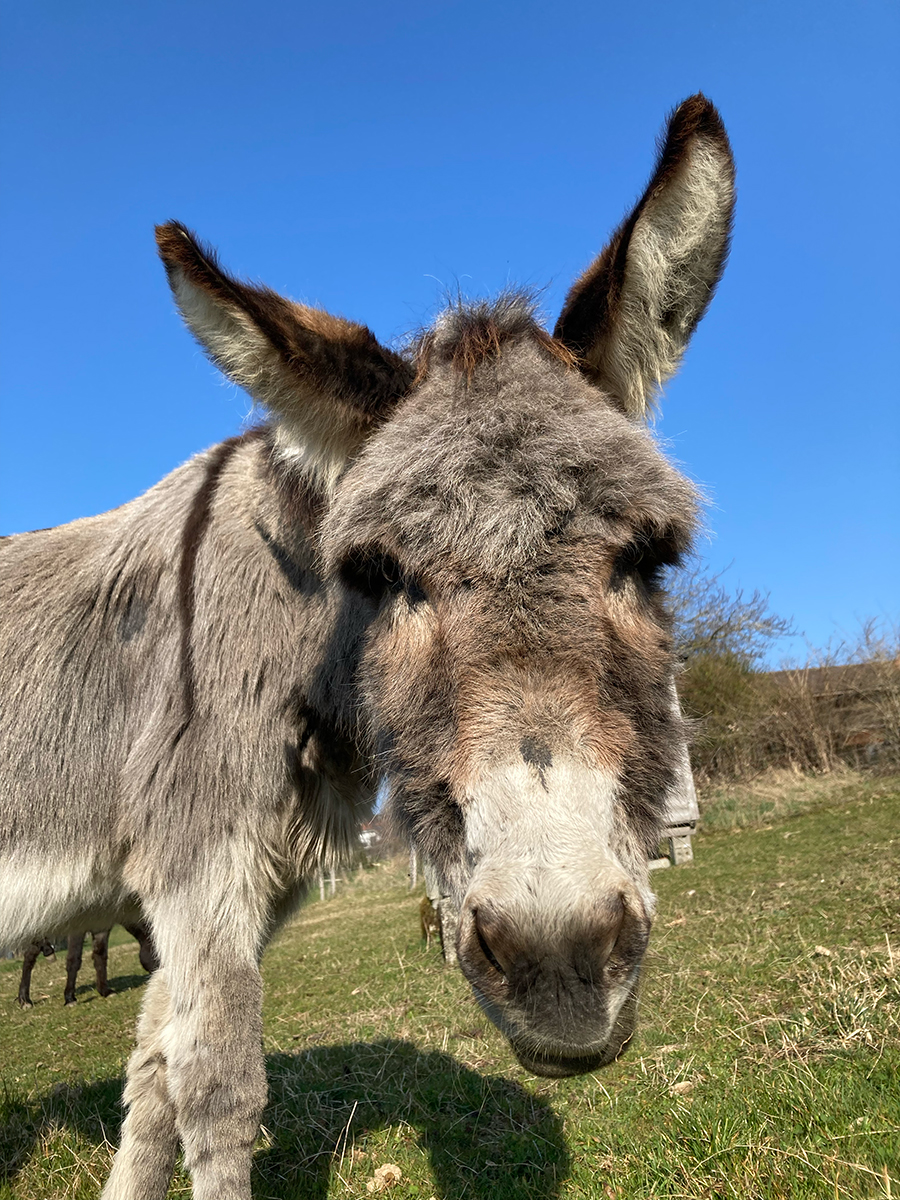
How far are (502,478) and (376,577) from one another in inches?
19.8

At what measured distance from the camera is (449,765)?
5.82 feet

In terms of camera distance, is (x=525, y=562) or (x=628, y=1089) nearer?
(x=525, y=562)

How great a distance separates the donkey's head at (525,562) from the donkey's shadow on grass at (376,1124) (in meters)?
1.91

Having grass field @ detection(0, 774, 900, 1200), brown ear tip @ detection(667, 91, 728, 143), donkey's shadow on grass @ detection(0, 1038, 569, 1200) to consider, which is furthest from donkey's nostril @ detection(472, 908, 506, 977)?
brown ear tip @ detection(667, 91, 728, 143)

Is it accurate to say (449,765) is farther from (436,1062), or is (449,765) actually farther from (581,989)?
(436,1062)

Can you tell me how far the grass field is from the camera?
2.58m

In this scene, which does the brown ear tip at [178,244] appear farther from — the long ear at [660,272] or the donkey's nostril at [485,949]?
the donkey's nostril at [485,949]

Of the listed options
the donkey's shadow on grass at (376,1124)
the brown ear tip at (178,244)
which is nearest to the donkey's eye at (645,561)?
the brown ear tip at (178,244)

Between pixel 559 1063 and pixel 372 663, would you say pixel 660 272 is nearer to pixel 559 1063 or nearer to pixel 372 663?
pixel 372 663

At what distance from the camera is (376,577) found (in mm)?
2178

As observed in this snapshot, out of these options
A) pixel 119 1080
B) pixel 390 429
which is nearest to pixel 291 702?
pixel 390 429

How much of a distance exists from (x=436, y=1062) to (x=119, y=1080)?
2.64m

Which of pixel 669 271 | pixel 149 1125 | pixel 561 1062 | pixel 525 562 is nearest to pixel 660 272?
pixel 669 271

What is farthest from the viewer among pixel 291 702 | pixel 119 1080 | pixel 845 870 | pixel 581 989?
pixel 845 870
